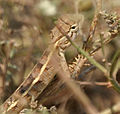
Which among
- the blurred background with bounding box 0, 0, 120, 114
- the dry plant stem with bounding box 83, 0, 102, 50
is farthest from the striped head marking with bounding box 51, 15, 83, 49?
the dry plant stem with bounding box 83, 0, 102, 50

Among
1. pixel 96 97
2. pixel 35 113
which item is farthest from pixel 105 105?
pixel 35 113

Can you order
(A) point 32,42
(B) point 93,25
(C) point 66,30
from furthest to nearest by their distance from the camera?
(C) point 66,30, (A) point 32,42, (B) point 93,25

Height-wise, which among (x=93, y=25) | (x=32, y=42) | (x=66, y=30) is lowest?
(x=93, y=25)

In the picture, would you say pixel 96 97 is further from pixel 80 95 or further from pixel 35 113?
pixel 80 95

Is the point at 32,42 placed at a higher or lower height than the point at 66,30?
lower

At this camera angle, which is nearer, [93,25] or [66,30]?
[93,25]

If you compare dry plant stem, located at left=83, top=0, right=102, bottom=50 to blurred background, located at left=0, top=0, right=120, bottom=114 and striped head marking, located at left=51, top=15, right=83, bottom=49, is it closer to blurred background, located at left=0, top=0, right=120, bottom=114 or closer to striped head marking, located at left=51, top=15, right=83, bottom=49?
blurred background, located at left=0, top=0, right=120, bottom=114
